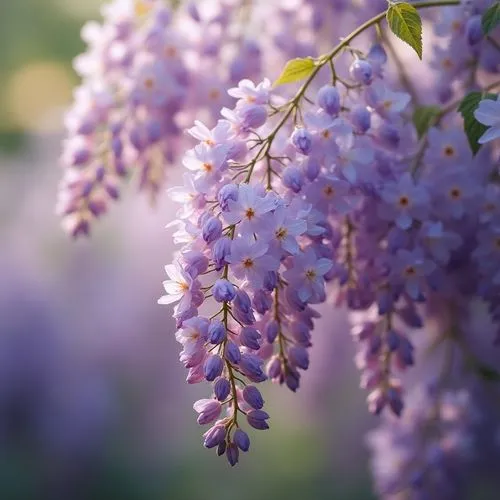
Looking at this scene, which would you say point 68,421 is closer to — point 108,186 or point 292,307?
point 108,186

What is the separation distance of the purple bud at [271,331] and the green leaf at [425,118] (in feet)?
1.61

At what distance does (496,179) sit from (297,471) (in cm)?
287

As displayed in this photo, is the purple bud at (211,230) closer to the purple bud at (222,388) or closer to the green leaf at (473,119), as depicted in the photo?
the purple bud at (222,388)

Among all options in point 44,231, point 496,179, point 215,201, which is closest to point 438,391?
point 496,179

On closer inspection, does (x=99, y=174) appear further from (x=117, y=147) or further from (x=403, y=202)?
(x=403, y=202)

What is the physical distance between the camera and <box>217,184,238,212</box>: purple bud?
4.42 ft

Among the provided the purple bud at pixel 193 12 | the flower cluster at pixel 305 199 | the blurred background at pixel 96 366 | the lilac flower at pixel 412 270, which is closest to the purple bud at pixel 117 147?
the flower cluster at pixel 305 199

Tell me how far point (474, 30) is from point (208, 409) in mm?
798

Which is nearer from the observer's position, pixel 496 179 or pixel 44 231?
pixel 496 179

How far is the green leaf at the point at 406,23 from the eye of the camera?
56.1 inches

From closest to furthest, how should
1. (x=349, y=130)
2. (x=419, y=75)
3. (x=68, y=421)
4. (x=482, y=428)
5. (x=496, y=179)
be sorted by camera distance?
(x=349, y=130) → (x=496, y=179) → (x=419, y=75) → (x=482, y=428) → (x=68, y=421)

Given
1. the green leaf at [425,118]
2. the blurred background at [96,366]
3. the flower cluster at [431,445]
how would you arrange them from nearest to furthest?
the green leaf at [425,118], the flower cluster at [431,445], the blurred background at [96,366]

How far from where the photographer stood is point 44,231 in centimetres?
502

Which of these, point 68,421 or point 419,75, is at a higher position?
point 419,75
